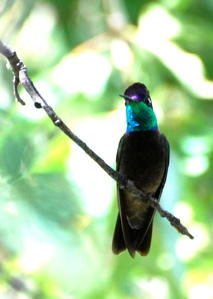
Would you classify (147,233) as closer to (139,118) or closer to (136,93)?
(139,118)

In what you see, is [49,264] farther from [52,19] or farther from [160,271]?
[52,19]

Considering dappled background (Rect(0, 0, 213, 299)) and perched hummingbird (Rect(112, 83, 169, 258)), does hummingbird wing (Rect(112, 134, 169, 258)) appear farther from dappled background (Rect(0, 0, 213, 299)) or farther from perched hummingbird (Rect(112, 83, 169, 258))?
dappled background (Rect(0, 0, 213, 299))

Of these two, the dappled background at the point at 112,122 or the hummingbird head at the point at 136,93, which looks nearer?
the hummingbird head at the point at 136,93

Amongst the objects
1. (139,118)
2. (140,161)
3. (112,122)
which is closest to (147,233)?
(140,161)

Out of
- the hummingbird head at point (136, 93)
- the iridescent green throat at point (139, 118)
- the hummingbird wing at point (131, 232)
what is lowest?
the hummingbird wing at point (131, 232)

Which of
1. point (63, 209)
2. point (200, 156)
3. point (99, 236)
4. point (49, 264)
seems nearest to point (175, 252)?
point (99, 236)

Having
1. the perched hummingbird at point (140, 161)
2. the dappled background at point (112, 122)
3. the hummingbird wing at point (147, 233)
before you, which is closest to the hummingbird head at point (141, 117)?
the perched hummingbird at point (140, 161)

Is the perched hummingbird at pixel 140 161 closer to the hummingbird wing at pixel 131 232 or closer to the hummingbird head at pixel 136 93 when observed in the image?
the hummingbird wing at pixel 131 232
